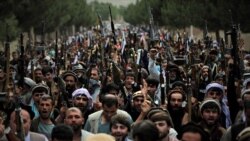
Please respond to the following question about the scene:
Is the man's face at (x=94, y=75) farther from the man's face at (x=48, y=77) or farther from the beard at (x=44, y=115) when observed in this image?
the beard at (x=44, y=115)

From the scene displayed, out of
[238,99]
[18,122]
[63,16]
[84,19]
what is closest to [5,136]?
[18,122]

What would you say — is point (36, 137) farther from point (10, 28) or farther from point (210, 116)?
point (10, 28)

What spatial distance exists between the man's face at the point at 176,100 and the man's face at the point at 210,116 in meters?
1.23

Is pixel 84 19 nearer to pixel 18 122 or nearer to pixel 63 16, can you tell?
pixel 63 16

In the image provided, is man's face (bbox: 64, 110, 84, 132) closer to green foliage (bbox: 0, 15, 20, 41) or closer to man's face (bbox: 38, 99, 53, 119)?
man's face (bbox: 38, 99, 53, 119)

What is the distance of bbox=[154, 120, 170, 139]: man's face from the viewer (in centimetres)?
689

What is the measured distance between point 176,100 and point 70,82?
8.24 feet

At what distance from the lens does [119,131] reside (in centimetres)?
705

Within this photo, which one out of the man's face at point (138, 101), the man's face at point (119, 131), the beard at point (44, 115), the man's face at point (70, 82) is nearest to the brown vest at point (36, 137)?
the man's face at point (119, 131)

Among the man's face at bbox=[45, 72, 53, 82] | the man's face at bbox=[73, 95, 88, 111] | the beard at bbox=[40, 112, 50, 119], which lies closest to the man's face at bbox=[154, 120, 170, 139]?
the beard at bbox=[40, 112, 50, 119]

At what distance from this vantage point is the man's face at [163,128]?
6891 millimetres

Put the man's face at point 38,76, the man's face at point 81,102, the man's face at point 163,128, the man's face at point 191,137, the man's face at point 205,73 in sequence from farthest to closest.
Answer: the man's face at point 38,76 → the man's face at point 205,73 → the man's face at point 81,102 → the man's face at point 163,128 → the man's face at point 191,137

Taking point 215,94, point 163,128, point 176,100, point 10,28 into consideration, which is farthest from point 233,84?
point 10,28

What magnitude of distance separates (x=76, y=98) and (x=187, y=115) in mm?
1434
